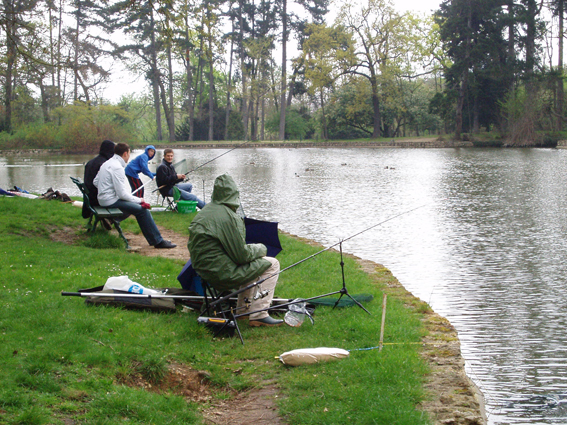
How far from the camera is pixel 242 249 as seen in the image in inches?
195

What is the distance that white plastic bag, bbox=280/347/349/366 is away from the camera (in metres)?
4.42

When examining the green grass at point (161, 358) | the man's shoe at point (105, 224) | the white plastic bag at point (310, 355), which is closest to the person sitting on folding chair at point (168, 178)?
the man's shoe at point (105, 224)

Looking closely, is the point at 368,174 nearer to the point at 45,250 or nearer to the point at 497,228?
the point at 497,228

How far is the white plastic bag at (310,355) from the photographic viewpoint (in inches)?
174

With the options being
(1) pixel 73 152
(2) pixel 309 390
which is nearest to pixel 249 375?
(2) pixel 309 390

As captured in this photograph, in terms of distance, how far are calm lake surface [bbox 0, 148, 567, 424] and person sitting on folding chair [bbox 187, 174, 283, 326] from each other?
1.73 metres

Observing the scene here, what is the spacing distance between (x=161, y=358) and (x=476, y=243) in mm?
7533

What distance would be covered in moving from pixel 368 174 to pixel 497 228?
12.9 meters

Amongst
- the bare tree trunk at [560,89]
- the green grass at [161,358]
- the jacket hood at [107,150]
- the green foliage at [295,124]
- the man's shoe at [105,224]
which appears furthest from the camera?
the green foliage at [295,124]

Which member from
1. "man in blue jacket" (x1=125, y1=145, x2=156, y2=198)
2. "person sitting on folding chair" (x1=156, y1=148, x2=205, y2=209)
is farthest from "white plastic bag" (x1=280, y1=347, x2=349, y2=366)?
"person sitting on folding chair" (x1=156, y1=148, x2=205, y2=209)

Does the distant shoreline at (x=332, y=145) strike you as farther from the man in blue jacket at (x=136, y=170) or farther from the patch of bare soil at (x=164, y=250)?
the patch of bare soil at (x=164, y=250)

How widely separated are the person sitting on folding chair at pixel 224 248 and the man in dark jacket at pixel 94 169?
436 centimetres

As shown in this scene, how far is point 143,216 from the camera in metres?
8.54

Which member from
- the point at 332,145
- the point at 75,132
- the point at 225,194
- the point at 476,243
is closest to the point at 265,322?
the point at 225,194
